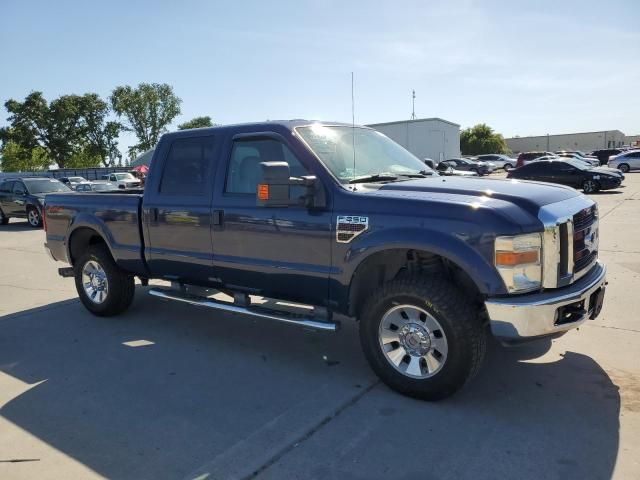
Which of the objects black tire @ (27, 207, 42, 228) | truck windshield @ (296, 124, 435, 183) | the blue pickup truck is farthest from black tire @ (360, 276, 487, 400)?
black tire @ (27, 207, 42, 228)

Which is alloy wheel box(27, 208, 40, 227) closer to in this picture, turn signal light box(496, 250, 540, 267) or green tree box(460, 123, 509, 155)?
turn signal light box(496, 250, 540, 267)

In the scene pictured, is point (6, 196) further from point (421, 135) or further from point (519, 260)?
point (421, 135)

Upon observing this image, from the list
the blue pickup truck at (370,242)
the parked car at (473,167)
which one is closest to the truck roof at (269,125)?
the blue pickup truck at (370,242)

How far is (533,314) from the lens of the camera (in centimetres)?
321

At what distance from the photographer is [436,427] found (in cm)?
331

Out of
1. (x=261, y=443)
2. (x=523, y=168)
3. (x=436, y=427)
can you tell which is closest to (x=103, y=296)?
(x=261, y=443)

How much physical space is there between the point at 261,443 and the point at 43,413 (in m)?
1.65

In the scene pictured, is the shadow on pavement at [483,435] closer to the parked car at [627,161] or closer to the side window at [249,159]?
the side window at [249,159]

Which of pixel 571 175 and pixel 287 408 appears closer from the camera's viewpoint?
pixel 287 408

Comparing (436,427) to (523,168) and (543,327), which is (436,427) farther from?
(523,168)

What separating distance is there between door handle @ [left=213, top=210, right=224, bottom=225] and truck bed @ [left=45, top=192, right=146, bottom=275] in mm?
1140

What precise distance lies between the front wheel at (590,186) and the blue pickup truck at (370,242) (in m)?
17.8

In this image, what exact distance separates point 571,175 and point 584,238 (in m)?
18.6

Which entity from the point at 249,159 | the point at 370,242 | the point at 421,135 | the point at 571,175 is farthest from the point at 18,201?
the point at 421,135
